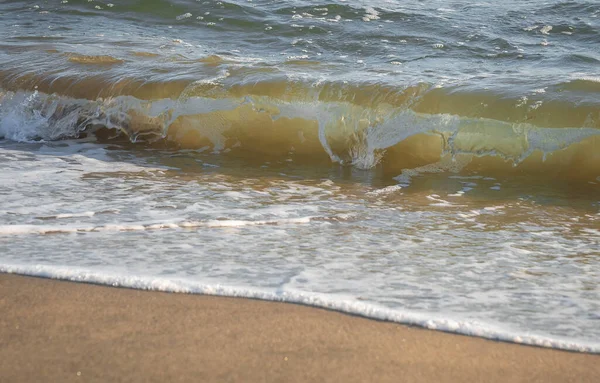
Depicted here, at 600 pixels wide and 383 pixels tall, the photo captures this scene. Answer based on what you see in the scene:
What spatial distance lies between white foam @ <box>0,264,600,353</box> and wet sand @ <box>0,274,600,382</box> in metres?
0.03

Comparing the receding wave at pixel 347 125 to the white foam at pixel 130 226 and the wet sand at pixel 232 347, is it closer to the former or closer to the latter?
the white foam at pixel 130 226

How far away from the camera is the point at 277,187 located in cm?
353

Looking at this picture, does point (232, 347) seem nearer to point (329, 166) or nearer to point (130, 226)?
point (130, 226)

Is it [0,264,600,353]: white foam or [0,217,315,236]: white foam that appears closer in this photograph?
[0,264,600,353]: white foam

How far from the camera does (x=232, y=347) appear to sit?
1817 millimetres

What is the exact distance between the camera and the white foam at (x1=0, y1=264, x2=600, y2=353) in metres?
1.87

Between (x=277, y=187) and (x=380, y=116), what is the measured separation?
1.09 meters

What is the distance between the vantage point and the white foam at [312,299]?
1867 mm

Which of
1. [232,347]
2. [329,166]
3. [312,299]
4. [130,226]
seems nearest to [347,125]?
[329,166]

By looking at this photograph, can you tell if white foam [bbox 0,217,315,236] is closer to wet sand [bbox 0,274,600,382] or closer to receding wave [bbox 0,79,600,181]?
wet sand [bbox 0,274,600,382]

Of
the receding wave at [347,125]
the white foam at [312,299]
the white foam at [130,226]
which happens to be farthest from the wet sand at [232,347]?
the receding wave at [347,125]

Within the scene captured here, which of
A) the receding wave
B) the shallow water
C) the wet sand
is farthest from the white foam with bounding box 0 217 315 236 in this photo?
the receding wave

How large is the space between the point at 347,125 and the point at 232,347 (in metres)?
2.73

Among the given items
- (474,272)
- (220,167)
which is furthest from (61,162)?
(474,272)
